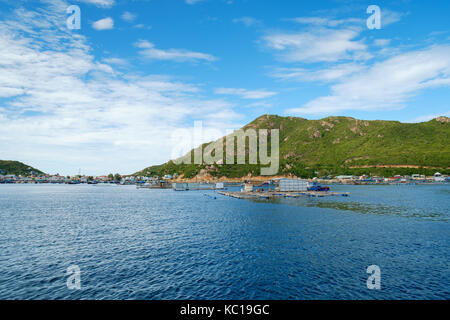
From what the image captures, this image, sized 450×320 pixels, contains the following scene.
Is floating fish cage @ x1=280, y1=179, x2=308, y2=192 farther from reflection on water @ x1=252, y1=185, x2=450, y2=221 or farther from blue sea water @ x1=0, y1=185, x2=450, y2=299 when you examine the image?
→ blue sea water @ x1=0, y1=185, x2=450, y2=299

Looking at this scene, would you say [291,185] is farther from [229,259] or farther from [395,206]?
[229,259]

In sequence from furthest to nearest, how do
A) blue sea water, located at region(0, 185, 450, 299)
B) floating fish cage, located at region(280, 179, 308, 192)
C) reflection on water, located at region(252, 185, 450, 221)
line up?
1. floating fish cage, located at region(280, 179, 308, 192)
2. reflection on water, located at region(252, 185, 450, 221)
3. blue sea water, located at region(0, 185, 450, 299)

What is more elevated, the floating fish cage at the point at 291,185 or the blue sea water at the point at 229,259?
the floating fish cage at the point at 291,185

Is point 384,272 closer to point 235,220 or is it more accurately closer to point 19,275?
point 235,220

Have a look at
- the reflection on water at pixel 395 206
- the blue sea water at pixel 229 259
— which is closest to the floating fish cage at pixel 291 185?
the reflection on water at pixel 395 206

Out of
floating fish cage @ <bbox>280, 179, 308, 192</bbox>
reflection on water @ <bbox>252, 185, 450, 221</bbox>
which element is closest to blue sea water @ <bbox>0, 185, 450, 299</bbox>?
reflection on water @ <bbox>252, 185, 450, 221</bbox>

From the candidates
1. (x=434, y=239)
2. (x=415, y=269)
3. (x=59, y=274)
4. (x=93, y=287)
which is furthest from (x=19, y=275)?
(x=434, y=239)

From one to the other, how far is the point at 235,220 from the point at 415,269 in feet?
154

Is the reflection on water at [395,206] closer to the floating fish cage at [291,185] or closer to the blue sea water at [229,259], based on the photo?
the blue sea water at [229,259]

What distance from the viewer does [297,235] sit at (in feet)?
180

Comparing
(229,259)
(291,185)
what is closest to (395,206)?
(291,185)
